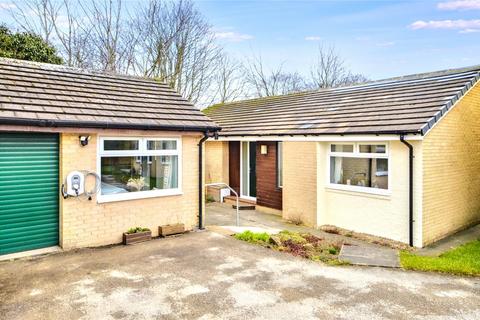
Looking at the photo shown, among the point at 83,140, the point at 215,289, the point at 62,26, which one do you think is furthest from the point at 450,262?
the point at 62,26

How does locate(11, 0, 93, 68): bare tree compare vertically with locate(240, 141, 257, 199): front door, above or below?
above

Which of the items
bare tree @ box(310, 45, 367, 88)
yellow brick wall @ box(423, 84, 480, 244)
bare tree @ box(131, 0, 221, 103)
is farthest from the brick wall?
bare tree @ box(310, 45, 367, 88)

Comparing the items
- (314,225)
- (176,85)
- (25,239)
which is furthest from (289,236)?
(176,85)

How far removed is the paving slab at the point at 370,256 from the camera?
7.09 meters

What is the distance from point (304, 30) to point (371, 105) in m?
16.2

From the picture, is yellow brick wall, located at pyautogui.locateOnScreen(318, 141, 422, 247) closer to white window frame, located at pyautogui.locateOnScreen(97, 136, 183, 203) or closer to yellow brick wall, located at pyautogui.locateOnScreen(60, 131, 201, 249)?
yellow brick wall, located at pyautogui.locateOnScreen(60, 131, 201, 249)

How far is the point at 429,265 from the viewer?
6.85 m

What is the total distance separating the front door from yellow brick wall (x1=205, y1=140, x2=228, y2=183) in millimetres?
1014

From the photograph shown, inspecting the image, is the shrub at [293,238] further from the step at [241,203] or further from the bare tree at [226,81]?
the bare tree at [226,81]

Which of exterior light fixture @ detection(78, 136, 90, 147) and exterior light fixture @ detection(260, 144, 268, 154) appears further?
exterior light fixture @ detection(260, 144, 268, 154)

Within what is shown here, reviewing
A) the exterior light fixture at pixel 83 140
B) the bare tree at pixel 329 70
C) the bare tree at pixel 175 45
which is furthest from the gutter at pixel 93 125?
the bare tree at pixel 329 70

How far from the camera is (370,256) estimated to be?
7.62m

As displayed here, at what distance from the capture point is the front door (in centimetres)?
1473

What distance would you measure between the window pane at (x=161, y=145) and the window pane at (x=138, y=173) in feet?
0.79
